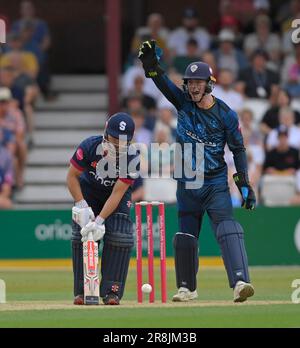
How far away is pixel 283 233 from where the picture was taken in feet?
59.5

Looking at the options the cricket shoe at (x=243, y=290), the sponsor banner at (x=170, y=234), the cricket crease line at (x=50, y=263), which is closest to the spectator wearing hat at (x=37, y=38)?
the sponsor banner at (x=170, y=234)

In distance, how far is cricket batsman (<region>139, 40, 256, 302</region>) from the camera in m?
11.2

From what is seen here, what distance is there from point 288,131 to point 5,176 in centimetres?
434

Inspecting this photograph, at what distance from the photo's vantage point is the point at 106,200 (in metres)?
11.3

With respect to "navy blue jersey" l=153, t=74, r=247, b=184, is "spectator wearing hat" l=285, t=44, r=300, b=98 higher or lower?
higher

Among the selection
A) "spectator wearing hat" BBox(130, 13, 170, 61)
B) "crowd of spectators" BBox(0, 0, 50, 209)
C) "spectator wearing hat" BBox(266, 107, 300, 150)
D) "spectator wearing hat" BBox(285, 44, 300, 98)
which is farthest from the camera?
"spectator wearing hat" BBox(130, 13, 170, 61)

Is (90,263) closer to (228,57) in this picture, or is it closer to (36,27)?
(228,57)

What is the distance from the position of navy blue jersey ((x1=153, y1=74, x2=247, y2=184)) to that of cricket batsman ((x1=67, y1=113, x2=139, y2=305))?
1.86 feet

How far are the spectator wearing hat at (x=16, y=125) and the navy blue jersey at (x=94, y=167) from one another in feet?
28.4

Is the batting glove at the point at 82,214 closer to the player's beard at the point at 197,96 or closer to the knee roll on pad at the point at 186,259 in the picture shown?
the knee roll on pad at the point at 186,259

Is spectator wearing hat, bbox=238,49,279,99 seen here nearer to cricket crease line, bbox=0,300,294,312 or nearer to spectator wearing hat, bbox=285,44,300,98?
spectator wearing hat, bbox=285,44,300,98

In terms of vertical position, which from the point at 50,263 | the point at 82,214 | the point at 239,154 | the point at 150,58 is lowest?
the point at 82,214

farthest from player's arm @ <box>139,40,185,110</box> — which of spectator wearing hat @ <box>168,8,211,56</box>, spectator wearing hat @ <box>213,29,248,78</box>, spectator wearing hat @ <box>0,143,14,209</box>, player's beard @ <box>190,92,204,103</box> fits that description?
spectator wearing hat @ <box>168,8,211,56</box>

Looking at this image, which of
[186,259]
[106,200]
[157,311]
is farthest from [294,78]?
[157,311]
